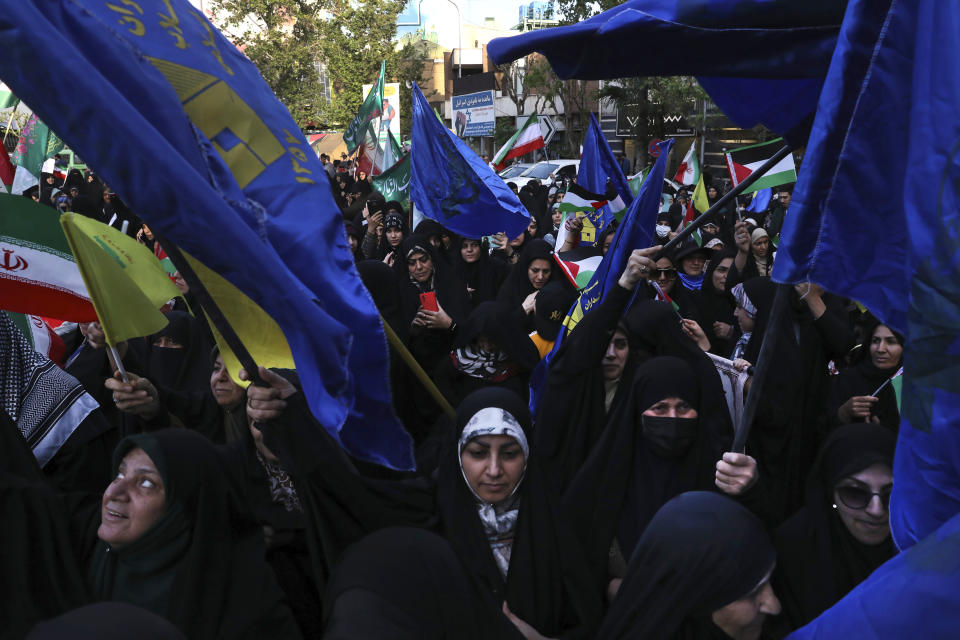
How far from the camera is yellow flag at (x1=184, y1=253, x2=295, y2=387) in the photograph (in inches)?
78.8

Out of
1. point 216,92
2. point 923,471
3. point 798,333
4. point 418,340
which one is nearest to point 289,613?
point 216,92

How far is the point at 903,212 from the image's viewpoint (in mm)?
1701

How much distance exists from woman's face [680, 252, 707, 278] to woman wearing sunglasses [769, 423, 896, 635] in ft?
11.8

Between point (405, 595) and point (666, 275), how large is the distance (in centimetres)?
395

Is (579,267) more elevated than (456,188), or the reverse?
(456,188)

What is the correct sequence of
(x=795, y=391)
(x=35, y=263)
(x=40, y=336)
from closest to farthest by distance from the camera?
(x=35, y=263) → (x=40, y=336) → (x=795, y=391)

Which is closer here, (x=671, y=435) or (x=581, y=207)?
(x=671, y=435)

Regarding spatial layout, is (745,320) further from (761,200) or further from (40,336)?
(761,200)

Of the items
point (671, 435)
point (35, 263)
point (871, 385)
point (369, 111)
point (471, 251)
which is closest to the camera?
point (35, 263)

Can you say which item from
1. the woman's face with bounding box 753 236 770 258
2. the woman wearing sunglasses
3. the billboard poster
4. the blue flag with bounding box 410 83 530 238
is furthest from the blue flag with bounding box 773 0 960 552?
the billboard poster

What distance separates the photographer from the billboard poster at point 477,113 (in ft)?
50.3

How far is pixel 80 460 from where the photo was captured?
9.48 ft

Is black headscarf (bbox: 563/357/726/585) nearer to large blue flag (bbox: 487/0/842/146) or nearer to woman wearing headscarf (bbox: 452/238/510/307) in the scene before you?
large blue flag (bbox: 487/0/842/146)

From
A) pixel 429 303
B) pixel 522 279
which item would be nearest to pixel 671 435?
pixel 429 303
